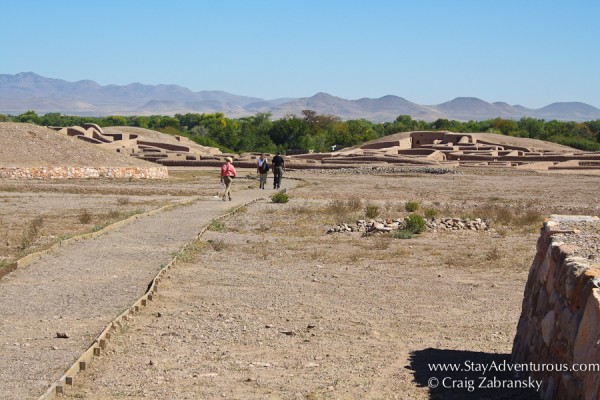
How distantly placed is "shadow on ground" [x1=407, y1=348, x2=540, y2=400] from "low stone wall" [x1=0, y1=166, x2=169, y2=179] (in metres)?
28.1

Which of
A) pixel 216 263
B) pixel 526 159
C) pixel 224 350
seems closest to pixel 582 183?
pixel 526 159

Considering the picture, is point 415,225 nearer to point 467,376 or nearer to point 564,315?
point 467,376

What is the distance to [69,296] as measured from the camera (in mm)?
9984

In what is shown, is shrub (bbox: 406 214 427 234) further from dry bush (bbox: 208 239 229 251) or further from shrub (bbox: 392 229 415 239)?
dry bush (bbox: 208 239 229 251)

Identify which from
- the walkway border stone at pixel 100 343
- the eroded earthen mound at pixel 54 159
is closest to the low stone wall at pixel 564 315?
the walkway border stone at pixel 100 343

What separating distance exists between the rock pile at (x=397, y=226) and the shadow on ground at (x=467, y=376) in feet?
30.0

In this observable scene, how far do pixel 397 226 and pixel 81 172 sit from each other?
20.6m

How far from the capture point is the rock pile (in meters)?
17.2

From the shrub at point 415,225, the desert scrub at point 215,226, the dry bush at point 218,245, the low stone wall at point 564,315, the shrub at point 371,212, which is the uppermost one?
the low stone wall at point 564,315

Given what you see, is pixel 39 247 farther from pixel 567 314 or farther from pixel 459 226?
pixel 567 314

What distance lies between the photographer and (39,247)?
45.8 ft

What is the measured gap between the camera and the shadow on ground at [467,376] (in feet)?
21.5

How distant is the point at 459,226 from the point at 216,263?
20.1 ft

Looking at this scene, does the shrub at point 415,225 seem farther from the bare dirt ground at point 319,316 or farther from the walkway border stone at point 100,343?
the walkway border stone at point 100,343
